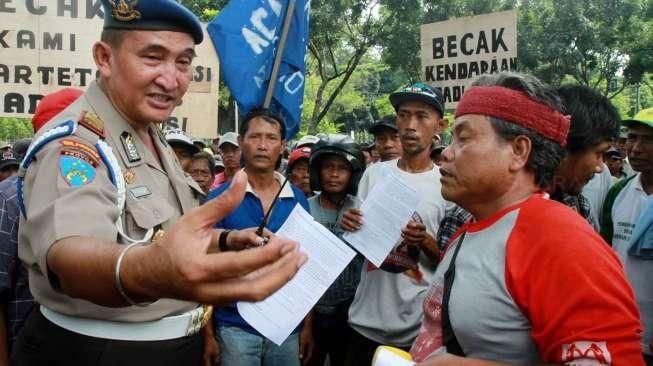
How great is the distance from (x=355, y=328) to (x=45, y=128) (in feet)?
7.51

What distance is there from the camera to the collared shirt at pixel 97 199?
4.32 ft

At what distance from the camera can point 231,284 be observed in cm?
103

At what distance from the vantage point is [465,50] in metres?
5.71

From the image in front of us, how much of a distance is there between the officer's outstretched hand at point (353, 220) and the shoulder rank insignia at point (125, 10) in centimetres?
172

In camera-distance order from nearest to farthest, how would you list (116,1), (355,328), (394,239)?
(116,1), (394,239), (355,328)

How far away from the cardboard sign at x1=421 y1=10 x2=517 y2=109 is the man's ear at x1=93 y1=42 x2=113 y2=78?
4.15 meters

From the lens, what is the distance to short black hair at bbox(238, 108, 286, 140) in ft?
12.8

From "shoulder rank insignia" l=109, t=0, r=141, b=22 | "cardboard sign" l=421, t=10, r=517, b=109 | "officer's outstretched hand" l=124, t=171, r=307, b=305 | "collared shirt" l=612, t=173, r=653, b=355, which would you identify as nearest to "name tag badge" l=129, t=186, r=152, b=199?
"shoulder rank insignia" l=109, t=0, r=141, b=22

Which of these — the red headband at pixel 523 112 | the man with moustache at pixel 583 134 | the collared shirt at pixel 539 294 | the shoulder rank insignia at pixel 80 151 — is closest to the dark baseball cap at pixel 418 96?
the man with moustache at pixel 583 134

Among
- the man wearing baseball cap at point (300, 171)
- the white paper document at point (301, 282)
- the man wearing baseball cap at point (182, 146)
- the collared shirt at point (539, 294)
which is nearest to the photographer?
the collared shirt at point (539, 294)

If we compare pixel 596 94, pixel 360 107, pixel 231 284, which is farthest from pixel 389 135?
pixel 360 107

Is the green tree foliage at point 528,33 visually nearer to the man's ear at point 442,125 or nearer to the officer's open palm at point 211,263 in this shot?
the man's ear at point 442,125

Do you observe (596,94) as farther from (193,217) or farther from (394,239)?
(193,217)

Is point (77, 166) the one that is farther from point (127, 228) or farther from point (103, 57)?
point (103, 57)
